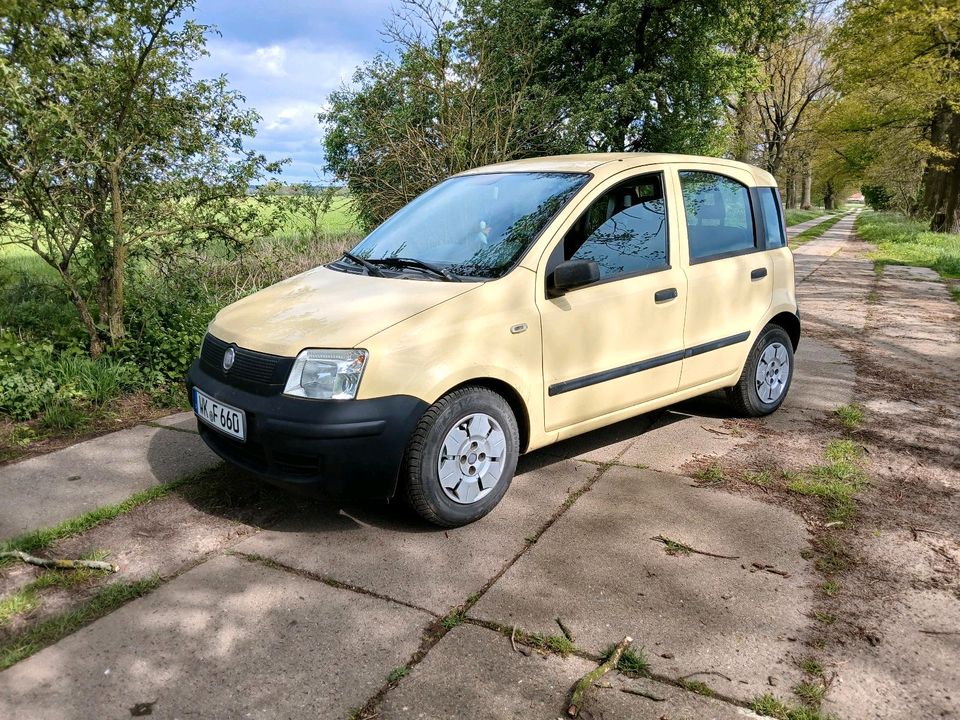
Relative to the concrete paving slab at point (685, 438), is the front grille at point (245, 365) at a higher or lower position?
higher

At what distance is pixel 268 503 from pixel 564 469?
1.69 metres

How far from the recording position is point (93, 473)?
4.39 m

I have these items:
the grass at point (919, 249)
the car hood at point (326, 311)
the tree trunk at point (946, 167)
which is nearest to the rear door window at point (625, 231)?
the car hood at point (326, 311)

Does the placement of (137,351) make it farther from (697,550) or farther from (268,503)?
(697,550)

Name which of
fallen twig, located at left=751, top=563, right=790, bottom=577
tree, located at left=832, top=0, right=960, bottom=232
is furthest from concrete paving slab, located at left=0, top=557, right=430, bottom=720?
tree, located at left=832, top=0, right=960, bottom=232

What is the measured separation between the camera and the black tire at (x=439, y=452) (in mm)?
3416

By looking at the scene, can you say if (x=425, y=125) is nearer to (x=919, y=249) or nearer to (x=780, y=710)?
(x=780, y=710)

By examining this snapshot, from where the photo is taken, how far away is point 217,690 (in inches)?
98.7

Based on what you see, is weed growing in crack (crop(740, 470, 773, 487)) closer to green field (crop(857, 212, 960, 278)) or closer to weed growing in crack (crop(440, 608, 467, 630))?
weed growing in crack (crop(440, 608, 467, 630))

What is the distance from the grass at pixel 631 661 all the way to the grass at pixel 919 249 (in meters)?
11.1

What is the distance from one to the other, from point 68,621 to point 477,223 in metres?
2.73

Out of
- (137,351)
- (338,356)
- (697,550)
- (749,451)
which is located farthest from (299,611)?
(137,351)

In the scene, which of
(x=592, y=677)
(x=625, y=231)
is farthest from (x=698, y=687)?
(x=625, y=231)

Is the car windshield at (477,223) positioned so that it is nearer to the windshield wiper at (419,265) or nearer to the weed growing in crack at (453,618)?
the windshield wiper at (419,265)
